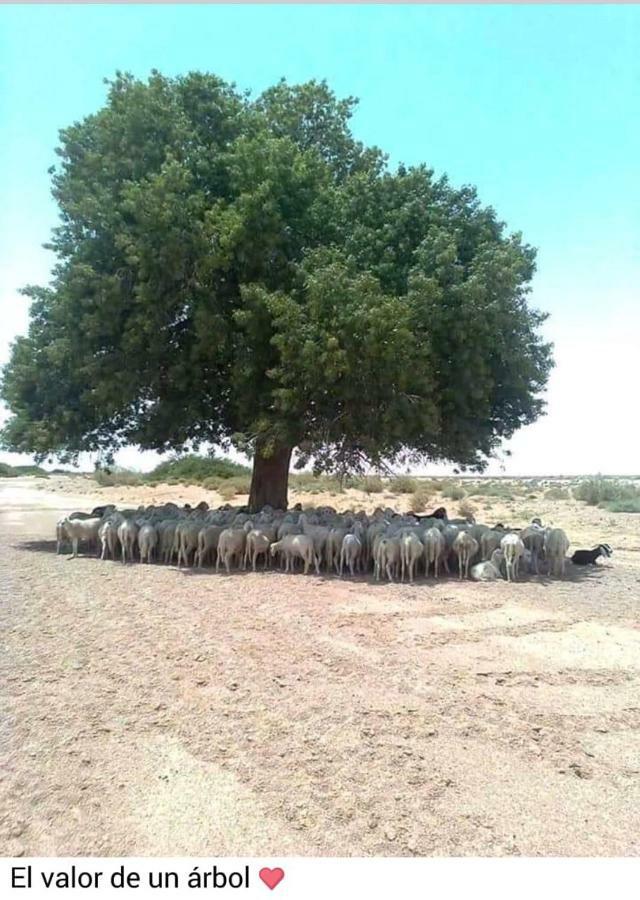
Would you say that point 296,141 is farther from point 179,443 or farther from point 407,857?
point 407,857

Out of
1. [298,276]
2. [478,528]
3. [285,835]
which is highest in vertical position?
[298,276]

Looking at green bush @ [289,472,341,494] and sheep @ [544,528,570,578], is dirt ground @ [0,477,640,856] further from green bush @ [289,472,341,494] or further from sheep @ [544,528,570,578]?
green bush @ [289,472,341,494]

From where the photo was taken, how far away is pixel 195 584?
1252 centimetres

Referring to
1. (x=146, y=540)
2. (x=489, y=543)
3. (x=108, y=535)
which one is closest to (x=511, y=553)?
(x=489, y=543)

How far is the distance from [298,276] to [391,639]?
9.42 meters

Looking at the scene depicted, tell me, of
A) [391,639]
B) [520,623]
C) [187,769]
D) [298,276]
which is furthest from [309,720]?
[298,276]

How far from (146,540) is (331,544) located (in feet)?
13.5

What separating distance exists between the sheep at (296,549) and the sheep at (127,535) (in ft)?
11.0

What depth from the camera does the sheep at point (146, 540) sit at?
49.5 feet

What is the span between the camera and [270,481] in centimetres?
1972

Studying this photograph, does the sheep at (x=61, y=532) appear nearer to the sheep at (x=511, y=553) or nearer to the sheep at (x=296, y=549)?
the sheep at (x=296, y=549)
